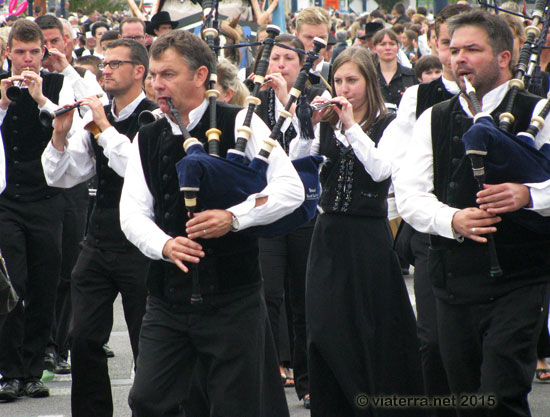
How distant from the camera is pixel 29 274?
679cm

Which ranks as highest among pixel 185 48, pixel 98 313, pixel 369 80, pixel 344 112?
pixel 185 48

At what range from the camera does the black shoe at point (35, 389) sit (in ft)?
21.6

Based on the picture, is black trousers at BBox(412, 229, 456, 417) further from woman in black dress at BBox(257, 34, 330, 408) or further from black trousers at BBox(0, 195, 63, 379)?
black trousers at BBox(0, 195, 63, 379)

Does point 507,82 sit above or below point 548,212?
above

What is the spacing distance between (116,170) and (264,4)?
9.52 metres

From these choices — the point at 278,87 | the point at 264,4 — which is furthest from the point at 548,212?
the point at 264,4

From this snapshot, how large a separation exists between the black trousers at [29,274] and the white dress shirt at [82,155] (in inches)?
46.5

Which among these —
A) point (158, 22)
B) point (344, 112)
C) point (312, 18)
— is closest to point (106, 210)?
point (344, 112)

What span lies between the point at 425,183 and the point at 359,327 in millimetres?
1195

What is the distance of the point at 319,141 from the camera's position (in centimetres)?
571

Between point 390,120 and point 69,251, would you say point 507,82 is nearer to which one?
point 390,120

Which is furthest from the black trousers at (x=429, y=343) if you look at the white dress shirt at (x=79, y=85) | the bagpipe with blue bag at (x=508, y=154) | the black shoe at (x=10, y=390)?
the white dress shirt at (x=79, y=85)

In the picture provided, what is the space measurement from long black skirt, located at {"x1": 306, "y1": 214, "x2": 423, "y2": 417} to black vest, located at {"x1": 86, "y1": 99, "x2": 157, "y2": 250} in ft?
3.87

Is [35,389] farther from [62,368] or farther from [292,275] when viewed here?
[292,275]
